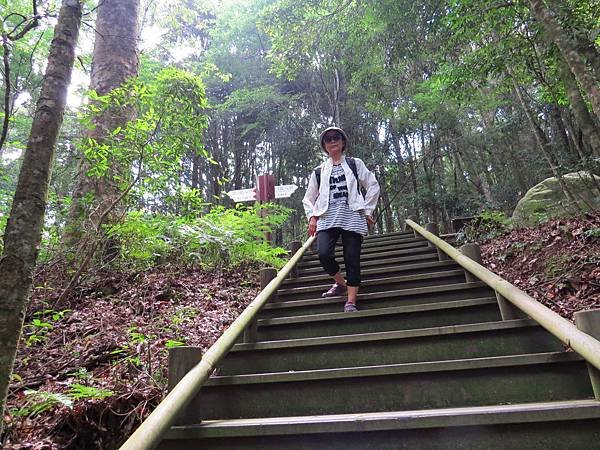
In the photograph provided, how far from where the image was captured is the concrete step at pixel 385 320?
3.05 m

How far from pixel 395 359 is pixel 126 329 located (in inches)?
92.8

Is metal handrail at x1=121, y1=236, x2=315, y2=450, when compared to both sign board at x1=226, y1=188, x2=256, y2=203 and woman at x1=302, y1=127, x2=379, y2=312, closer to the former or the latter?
woman at x1=302, y1=127, x2=379, y2=312

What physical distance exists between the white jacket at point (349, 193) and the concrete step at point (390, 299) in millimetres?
797

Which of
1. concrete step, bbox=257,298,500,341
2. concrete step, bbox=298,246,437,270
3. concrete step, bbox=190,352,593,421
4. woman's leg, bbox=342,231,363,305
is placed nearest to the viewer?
concrete step, bbox=190,352,593,421

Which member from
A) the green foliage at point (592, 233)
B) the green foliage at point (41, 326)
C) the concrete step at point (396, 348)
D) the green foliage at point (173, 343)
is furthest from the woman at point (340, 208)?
the green foliage at point (592, 233)

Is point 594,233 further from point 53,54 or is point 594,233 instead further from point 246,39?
point 246,39

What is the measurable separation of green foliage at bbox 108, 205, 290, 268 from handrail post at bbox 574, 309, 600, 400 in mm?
4313

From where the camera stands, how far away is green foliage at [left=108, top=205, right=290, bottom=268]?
16.6ft

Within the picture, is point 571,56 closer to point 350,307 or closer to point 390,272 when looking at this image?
point 390,272

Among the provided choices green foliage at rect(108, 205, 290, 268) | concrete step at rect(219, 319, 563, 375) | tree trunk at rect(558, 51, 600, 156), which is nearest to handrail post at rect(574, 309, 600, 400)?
concrete step at rect(219, 319, 563, 375)

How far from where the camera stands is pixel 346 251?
3.63m

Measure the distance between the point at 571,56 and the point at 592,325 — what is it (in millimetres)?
3667

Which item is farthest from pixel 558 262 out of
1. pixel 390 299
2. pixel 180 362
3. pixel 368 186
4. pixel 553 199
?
pixel 180 362

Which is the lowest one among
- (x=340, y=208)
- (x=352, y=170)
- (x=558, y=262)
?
(x=558, y=262)
